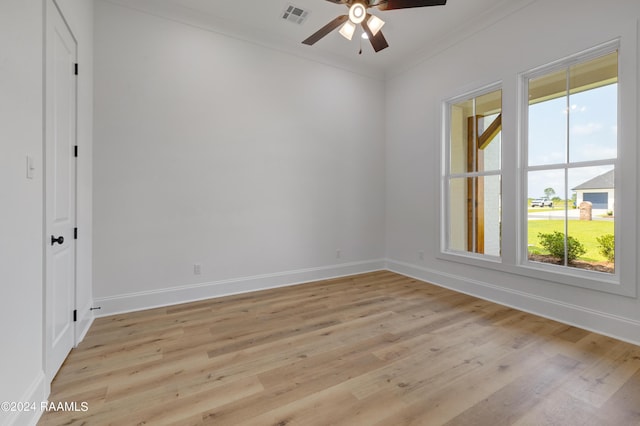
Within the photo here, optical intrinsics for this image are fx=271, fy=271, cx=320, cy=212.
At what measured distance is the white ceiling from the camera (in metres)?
3.14

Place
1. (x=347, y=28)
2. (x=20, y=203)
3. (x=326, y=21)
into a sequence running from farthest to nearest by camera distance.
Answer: (x=326, y=21) < (x=347, y=28) < (x=20, y=203)

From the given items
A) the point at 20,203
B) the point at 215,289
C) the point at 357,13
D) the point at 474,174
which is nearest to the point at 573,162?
the point at 474,174

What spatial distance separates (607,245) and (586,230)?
21 centimetres

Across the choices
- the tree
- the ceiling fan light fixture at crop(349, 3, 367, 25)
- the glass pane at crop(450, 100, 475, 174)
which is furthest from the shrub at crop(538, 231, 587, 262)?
the ceiling fan light fixture at crop(349, 3, 367, 25)

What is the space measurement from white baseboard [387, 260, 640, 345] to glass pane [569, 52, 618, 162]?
149 cm

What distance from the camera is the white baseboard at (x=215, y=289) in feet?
9.71

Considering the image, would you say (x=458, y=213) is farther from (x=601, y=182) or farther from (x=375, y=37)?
(x=375, y=37)

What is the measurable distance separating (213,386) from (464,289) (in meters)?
3.22

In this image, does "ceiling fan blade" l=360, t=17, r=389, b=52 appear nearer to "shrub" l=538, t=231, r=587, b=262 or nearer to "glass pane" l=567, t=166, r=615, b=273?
"glass pane" l=567, t=166, r=615, b=273

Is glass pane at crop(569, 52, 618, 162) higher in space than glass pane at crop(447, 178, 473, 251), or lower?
higher

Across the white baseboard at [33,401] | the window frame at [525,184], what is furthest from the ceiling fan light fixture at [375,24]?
the white baseboard at [33,401]

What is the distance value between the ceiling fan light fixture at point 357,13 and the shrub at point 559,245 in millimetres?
3008

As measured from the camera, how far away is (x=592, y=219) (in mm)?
2689

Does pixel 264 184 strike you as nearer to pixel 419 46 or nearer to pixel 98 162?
pixel 98 162
